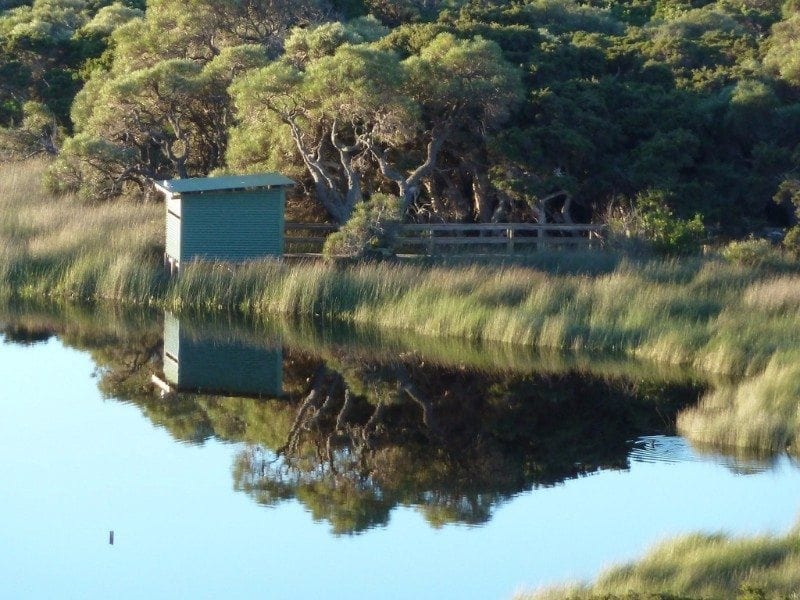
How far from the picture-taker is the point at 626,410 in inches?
701

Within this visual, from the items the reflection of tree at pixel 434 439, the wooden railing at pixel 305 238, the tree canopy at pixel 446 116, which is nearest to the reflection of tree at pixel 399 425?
the reflection of tree at pixel 434 439

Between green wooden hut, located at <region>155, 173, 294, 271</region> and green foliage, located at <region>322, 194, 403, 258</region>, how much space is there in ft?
3.52

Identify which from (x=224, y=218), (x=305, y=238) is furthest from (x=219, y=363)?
(x=305, y=238)

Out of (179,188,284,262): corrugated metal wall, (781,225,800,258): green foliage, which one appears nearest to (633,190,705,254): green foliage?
(781,225,800,258): green foliage

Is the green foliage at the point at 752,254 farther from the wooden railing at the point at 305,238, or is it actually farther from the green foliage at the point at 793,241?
the wooden railing at the point at 305,238

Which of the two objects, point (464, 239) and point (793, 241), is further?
point (464, 239)

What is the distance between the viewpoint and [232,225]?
24.8 meters

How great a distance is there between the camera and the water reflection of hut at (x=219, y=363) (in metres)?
19.0

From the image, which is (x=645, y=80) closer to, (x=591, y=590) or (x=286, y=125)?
(x=286, y=125)

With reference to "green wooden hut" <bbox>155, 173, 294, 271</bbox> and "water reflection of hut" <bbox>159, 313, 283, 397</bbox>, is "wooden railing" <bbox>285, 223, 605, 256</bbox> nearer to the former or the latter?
"green wooden hut" <bbox>155, 173, 294, 271</bbox>

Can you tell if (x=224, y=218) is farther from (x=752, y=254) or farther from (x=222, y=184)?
(x=752, y=254)

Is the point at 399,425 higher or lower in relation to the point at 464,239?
lower

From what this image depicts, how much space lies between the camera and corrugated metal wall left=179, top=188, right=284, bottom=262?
2447 cm

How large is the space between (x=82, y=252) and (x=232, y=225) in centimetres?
272
